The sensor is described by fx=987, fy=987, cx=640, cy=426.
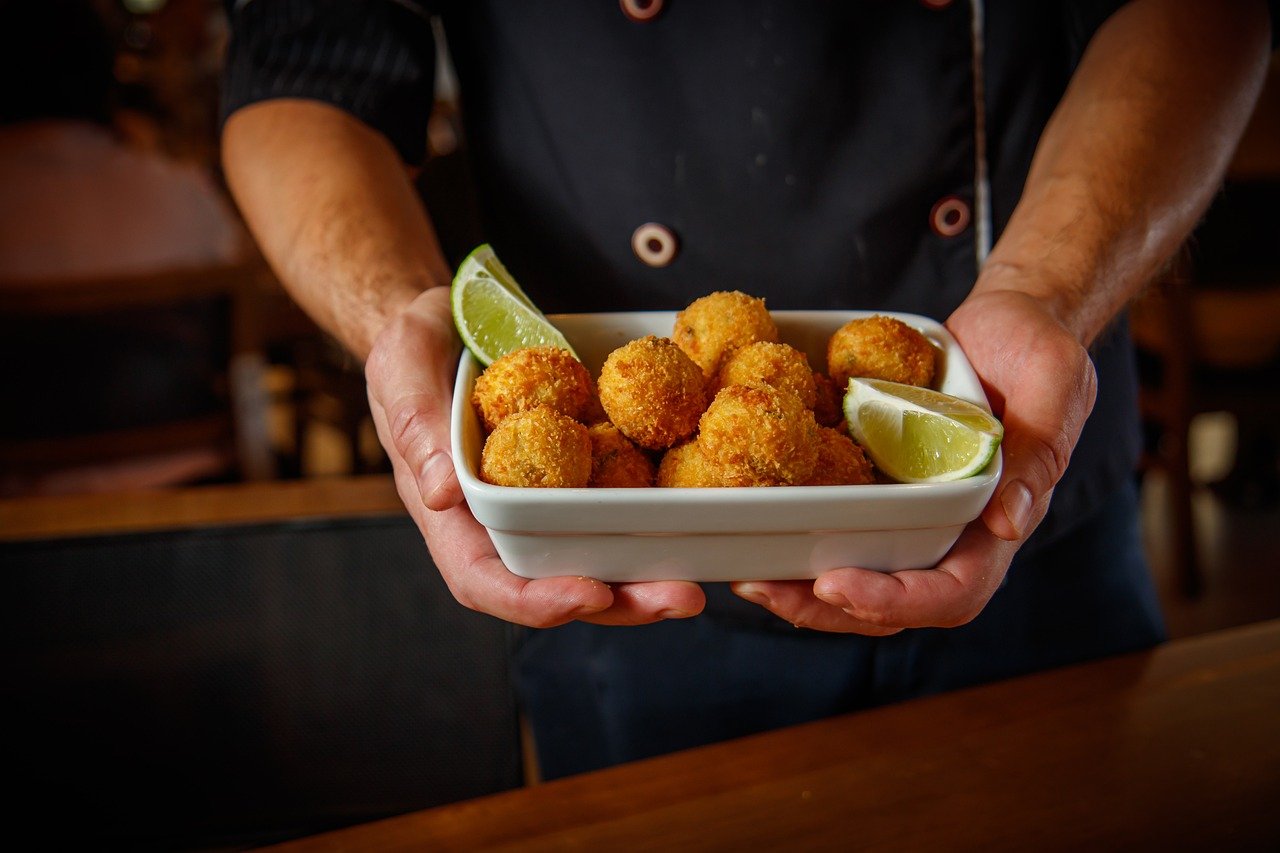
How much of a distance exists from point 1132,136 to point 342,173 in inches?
38.6

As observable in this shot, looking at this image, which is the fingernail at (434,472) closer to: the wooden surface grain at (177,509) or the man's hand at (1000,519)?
the man's hand at (1000,519)

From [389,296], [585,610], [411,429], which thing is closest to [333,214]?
[389,296]

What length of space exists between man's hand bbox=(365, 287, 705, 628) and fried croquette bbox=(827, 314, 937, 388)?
1.01 feet

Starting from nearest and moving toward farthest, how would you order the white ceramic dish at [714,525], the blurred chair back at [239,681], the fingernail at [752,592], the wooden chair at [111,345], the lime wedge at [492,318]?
the white ceramic dish at [714,525] < the fingernail at [752,592] < the lime wedge at [492,318] < the blurred chair back at [239,681] < the wooden chair at [111,345]

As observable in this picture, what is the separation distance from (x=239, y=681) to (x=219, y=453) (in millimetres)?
1350

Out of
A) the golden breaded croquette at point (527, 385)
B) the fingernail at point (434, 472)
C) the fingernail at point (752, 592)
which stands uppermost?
the golden breaded croquette at point (527, 385)

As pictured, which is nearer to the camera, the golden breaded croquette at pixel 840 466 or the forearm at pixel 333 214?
the golden breaded croquette at pixel 840 466

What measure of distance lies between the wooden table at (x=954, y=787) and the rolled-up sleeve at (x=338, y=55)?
896mm

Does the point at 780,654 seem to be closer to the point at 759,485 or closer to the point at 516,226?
the point at 759,485

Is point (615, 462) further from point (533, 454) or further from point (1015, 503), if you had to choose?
point (1015, 503)

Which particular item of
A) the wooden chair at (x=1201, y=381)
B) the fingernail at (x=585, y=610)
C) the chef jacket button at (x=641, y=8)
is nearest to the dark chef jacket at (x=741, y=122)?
the chef jacket button at (x=641, y=8)

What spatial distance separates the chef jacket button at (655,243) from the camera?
1293 mm

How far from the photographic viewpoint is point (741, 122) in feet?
4.14

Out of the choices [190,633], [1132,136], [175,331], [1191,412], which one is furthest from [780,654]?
[1191,412]
